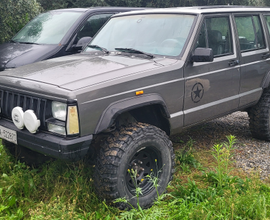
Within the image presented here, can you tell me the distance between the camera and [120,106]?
2867mm

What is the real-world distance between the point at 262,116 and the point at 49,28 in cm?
422

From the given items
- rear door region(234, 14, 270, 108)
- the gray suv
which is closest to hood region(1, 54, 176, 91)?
the gray suv

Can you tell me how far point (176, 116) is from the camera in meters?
3.46

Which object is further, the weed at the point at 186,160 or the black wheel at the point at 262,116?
the black wheel at the point at 262,116

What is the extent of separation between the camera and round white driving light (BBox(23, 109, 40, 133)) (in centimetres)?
274

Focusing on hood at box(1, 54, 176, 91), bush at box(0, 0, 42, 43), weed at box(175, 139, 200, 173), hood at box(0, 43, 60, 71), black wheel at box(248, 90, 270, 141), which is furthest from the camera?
bush at box(0, 0, 42, 43)

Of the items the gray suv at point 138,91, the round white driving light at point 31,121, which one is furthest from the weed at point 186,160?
the round white driving light at point 31,121

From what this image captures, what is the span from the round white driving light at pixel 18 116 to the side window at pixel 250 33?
291 centimetres

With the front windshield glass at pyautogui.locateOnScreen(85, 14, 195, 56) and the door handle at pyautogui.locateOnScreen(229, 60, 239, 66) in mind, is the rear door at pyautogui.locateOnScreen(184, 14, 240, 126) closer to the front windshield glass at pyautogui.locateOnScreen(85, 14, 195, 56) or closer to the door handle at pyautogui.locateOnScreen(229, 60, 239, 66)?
the door handle at pyautogui.locateOnScreen(229, 60, 239, 66)

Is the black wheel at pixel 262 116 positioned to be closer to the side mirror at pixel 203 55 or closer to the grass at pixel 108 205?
the grass at pixel 108 205

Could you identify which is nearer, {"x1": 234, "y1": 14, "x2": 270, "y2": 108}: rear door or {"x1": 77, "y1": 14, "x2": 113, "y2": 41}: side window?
{"x1": 234, "y1": 14, "x2": 270, "y2": 108}: rear door

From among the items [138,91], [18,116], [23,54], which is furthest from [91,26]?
[18,116]

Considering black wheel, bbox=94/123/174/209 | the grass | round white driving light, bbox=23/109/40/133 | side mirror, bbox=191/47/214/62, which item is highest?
side mirror, bbox=191/47/214/62

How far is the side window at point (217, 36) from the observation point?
3.76 meters
